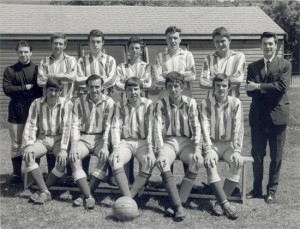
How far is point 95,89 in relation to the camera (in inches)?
209

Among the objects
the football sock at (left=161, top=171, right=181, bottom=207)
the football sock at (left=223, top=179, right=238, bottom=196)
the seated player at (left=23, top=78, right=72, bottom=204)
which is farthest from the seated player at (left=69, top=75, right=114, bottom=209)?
the football sock at (left=223, top=179, right=238, bottom=196)

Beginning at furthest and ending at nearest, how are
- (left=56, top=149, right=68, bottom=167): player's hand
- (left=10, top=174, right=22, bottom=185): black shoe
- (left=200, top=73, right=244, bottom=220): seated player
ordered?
(left=10, top=174, right=22, bottom=185): black shoe → (left=56, top=149, right=68, bottom=167): player's hand → (left=200, top=73, right=244, bottom=220): seated player

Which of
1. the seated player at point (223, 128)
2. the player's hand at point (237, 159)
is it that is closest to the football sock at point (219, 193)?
the seated player at point (223, 128)

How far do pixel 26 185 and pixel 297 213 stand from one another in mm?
3367

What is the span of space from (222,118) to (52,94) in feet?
7.01

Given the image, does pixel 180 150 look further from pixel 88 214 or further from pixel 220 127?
pixel 88 214

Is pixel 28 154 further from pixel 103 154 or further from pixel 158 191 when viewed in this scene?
pixel 158 191

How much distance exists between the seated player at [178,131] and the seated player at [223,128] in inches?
5.1

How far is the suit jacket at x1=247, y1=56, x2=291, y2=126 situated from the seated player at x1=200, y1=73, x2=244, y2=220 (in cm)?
24

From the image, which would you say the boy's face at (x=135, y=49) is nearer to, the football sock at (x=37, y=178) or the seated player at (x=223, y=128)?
the seated player at (x=223, y=128)

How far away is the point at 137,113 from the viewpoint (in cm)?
535

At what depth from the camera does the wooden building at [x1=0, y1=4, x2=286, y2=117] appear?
40.9 ft

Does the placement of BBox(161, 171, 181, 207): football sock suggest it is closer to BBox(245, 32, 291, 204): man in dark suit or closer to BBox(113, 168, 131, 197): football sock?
BBox(113, 168, 131, 197): football sock

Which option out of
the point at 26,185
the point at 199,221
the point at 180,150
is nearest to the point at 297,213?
the point at 199,221
